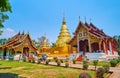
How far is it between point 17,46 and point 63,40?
43.7 feet

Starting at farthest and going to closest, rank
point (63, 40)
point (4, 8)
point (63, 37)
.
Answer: point (63, 37) → point (63, 40) → point (4, 8)

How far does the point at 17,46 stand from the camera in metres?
38.6

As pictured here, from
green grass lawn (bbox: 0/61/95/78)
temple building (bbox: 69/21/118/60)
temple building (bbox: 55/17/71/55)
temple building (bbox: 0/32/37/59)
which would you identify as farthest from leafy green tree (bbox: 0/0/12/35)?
temple building (bbox: 55/17/71/55)

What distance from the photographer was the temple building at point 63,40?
1774 inches

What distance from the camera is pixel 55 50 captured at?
46.7 meters

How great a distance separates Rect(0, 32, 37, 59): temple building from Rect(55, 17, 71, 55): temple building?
7.31 metres

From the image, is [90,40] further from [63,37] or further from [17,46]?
[63,37]

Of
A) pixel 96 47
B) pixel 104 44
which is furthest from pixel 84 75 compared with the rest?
pixel 96 47

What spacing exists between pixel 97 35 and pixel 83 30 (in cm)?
282

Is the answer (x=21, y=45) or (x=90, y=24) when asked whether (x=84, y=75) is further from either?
(x=21, y=45)

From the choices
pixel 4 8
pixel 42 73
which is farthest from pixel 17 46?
pixel 4 8

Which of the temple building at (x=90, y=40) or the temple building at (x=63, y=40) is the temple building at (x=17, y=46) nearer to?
the temple building at (x=63, y=40)

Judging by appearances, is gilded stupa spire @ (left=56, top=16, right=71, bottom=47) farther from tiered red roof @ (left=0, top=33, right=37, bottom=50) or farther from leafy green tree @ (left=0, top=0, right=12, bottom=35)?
leafy green tree @ (left=0, top=0, right=12, bottom=35)

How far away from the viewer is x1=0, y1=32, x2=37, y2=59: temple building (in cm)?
3888
